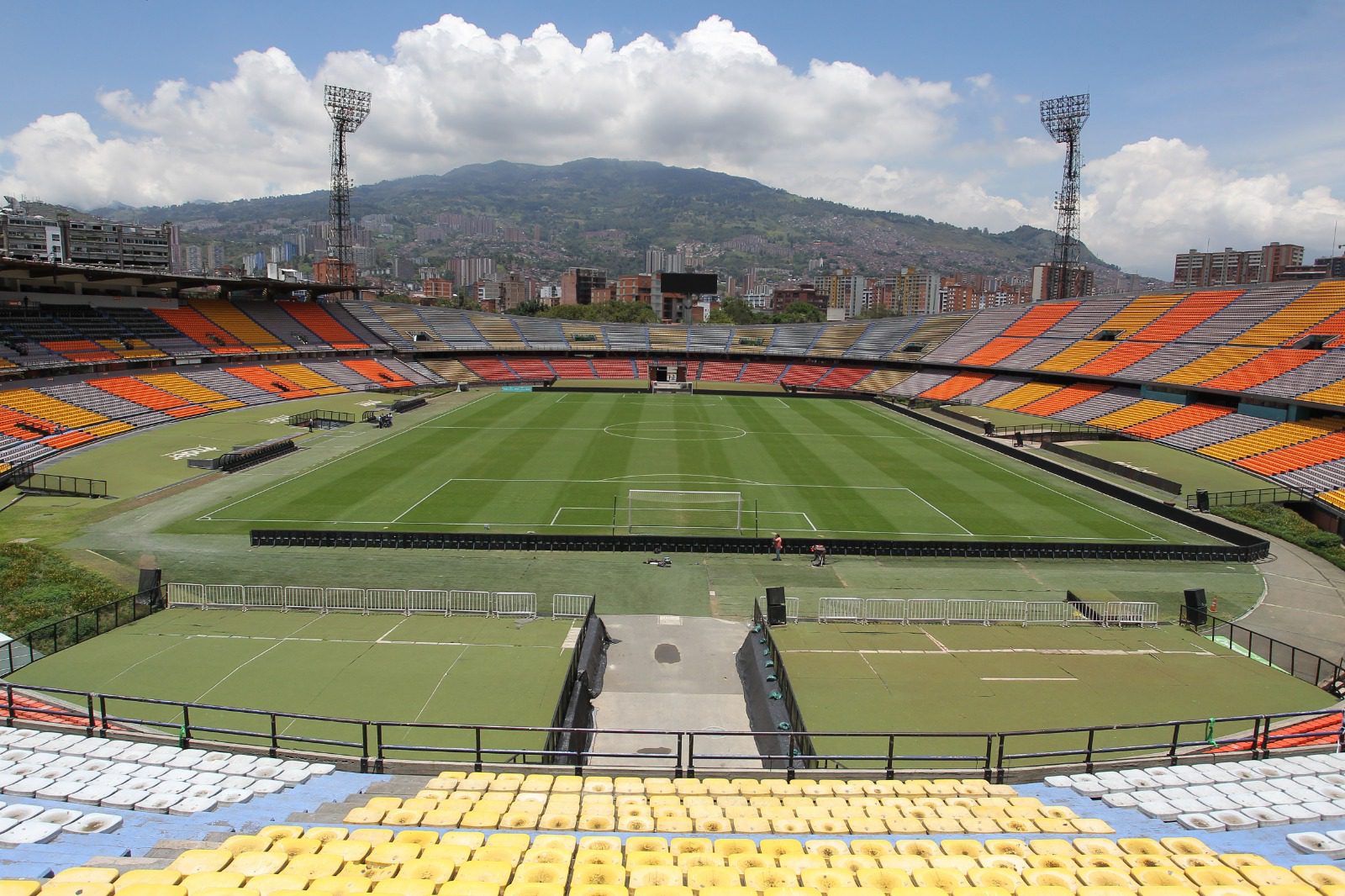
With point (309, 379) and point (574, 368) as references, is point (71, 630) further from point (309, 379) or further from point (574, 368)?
point (574, 368)

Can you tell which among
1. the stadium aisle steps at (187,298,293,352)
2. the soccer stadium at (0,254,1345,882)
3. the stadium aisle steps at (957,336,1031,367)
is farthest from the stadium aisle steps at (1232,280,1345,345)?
the stadium aisle steps at (187,298,293,352)

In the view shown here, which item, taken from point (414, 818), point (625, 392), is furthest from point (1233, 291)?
point (414, 818)

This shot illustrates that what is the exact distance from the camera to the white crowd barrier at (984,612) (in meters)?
20.5

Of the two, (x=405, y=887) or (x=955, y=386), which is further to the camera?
(x=955, y=386)

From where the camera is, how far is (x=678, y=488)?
123 ft

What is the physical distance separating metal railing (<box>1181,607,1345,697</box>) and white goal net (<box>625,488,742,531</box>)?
50.4 ft

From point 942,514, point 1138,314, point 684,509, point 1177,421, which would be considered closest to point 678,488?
point 684,509

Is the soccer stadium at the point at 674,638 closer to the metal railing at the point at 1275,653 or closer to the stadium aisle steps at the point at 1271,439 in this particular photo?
the metal railing at the point at 1275,653

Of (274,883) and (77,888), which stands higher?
(77,888)

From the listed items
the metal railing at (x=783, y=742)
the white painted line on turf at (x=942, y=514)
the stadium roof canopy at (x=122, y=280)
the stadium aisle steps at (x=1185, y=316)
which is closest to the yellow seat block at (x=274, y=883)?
the metal railing at (x=783, y=742)

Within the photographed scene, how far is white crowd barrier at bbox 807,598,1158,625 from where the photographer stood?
67.2 ft

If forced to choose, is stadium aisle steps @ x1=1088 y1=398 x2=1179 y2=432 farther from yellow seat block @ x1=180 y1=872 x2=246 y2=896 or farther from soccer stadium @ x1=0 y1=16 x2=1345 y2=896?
yellow seat block @ x1=180 y1=872 x2=246 y2=896

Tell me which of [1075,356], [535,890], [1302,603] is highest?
[1075,356]

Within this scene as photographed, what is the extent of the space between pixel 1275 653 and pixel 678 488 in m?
23.5
